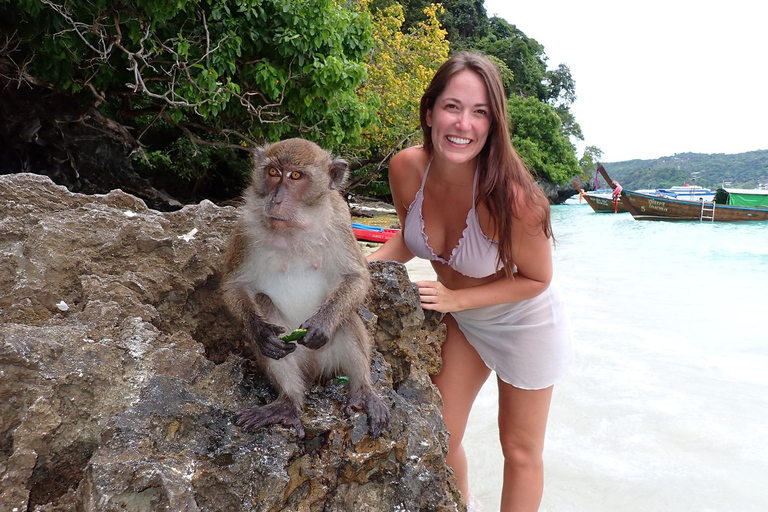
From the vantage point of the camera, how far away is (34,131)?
8.45 meters

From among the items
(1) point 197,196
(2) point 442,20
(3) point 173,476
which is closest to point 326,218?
(3) point 173,476

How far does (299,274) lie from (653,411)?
458cm

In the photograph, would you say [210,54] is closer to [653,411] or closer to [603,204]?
[653,411]

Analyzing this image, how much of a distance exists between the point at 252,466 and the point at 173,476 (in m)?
0.24

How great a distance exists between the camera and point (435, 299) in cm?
257

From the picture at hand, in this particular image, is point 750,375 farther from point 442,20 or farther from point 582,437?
point 442,20

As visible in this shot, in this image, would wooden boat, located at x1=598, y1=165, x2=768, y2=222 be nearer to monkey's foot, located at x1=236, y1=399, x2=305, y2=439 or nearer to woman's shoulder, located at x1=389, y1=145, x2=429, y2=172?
woman's shoulder, located at x1=389, y1=145, x2=429, y2=172

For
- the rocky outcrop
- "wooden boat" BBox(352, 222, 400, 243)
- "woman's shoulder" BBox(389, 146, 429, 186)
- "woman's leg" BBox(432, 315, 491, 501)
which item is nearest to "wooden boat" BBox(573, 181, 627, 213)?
"wooden boat" BBox(352, 222, 400, 243)

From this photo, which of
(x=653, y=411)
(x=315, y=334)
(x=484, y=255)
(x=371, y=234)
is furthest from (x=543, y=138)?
(x=315, y=334)

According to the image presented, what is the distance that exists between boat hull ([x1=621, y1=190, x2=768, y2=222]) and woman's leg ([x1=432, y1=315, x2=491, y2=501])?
31.4 m

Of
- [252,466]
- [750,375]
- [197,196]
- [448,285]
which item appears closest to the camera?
[252,466]

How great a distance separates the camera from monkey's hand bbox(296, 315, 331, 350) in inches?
77.9

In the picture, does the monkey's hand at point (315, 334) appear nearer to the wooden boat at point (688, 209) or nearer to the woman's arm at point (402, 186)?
the woman's arm at point (402, 186)

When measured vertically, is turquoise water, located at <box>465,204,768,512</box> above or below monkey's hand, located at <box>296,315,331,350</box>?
below
